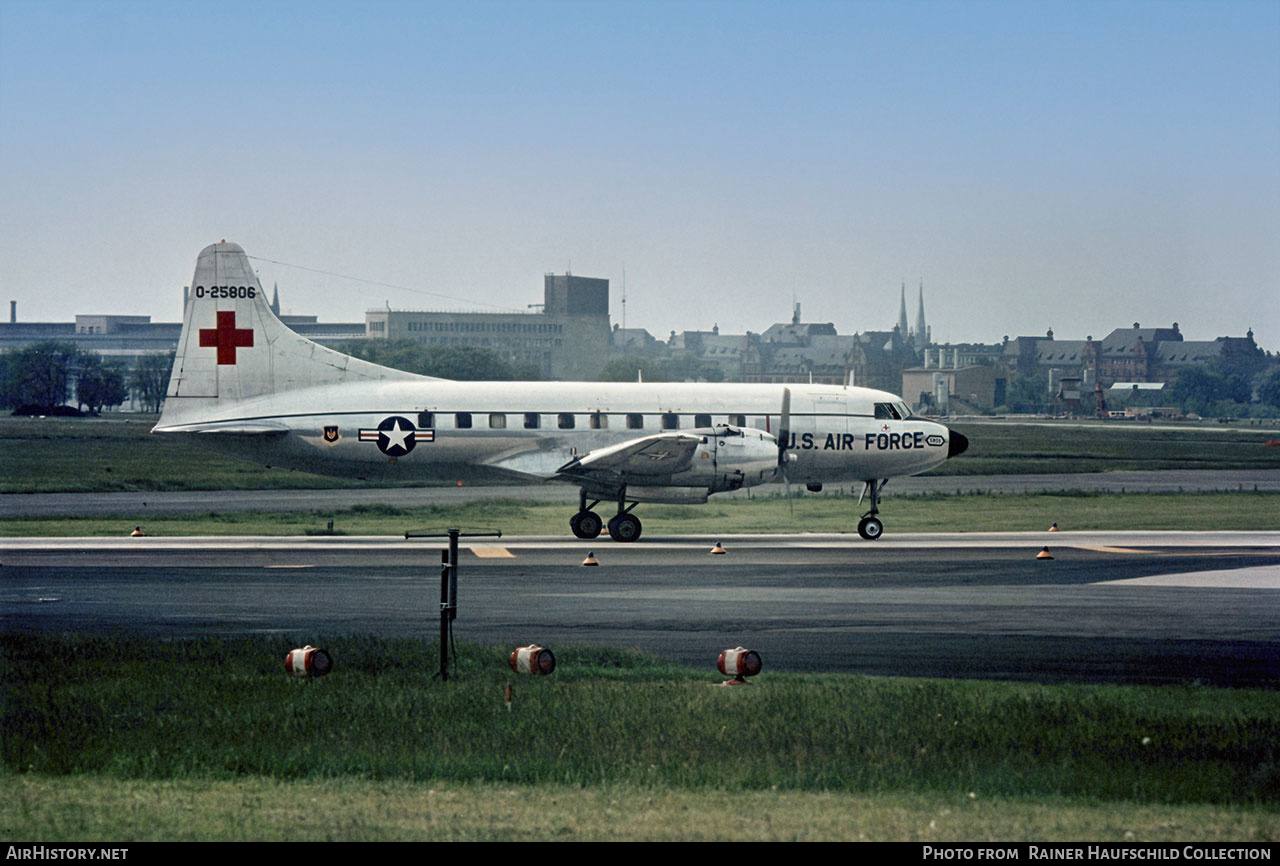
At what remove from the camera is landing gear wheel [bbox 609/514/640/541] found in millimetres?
35188

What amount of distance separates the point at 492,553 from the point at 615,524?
4.49 metres

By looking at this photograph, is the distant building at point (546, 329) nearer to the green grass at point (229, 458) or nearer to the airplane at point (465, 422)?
the green grass at point (229, 458)

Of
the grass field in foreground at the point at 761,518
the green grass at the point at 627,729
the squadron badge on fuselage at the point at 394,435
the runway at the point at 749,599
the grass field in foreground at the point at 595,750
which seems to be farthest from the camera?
the grass field in foreground at the point at 761,518

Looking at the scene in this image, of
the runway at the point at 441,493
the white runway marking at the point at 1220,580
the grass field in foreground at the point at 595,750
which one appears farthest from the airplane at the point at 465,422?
the grass field in foreground at the point at 595,750

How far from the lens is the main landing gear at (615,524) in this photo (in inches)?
1385

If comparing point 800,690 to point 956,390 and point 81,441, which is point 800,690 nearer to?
point 81,441

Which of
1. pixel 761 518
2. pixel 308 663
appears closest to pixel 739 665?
pixel 308 663

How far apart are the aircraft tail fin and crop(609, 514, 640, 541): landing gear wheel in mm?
7755

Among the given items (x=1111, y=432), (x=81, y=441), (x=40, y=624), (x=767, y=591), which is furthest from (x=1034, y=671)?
(x=1111, y=432)

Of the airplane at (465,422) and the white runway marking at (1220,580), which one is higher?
the airplane at (465,422)

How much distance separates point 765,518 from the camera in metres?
43.5

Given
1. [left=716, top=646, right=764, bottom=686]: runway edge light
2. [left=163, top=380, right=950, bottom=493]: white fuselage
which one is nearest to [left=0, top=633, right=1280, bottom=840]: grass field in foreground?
[left=716, top=646, right=764, bottom=686]: runway edge light

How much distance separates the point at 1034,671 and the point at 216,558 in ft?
69.0
